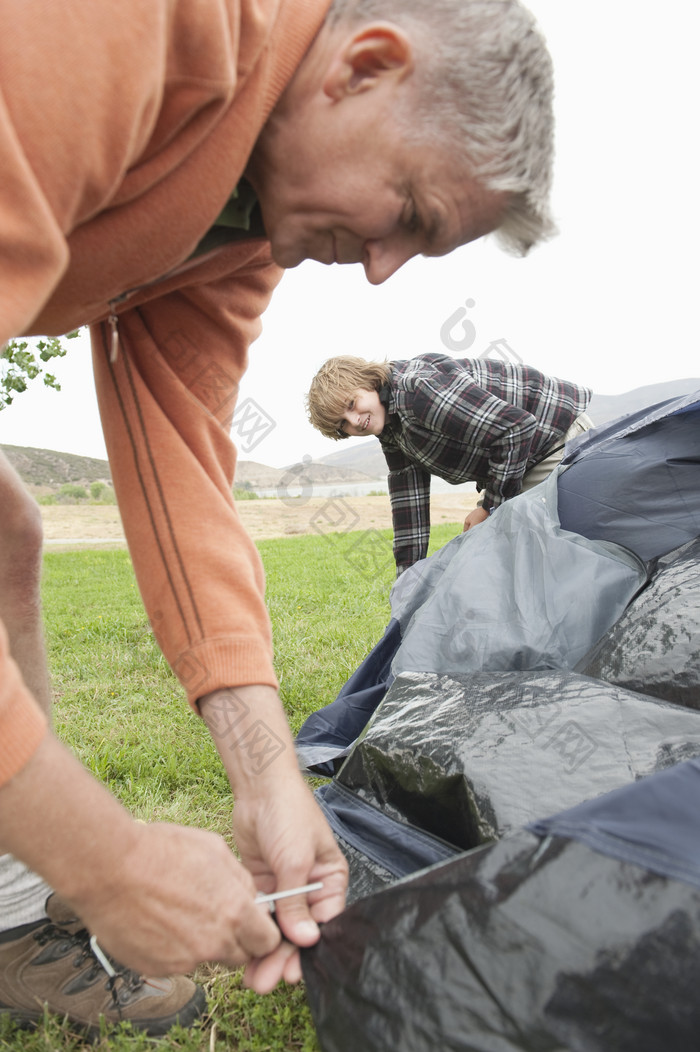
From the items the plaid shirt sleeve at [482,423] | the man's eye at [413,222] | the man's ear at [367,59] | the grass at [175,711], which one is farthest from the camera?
the plaid shirt sleeve at [482,423]

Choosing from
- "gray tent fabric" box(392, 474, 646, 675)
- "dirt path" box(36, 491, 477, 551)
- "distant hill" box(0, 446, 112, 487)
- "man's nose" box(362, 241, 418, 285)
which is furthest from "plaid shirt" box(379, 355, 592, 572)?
"distant hill" box(0, 446, 112, 487)

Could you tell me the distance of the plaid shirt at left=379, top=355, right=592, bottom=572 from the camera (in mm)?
2738

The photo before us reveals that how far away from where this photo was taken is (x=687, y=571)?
1.32 m

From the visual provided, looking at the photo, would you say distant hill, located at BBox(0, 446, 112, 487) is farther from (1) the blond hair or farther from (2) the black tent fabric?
(2) the black tent fabric

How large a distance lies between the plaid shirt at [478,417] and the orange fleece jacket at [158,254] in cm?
163

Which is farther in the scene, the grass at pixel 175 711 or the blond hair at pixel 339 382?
the blond hair at pixel 339 382

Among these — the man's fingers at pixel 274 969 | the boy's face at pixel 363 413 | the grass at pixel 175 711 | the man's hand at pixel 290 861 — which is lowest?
the grass at pixel 175 711

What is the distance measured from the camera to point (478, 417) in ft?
8.98

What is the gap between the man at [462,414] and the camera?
275 cm

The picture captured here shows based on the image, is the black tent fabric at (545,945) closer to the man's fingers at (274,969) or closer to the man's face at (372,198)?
the man's fingers at (274,969)

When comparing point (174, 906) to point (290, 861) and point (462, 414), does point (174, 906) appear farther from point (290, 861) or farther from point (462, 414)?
point (462, 414)

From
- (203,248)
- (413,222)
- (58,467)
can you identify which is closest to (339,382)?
(203,248)

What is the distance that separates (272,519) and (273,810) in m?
11.9

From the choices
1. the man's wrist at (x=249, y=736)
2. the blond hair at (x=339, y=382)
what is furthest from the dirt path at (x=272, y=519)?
the man's wrist at (x=249, y=736)
